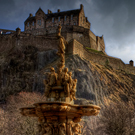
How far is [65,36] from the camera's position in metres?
74.2

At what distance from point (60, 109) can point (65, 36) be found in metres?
63.7

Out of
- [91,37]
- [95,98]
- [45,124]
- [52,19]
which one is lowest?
[45,124]

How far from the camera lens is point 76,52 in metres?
61.2

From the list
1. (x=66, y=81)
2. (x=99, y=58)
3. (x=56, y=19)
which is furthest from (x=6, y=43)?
(x=66, y=81)

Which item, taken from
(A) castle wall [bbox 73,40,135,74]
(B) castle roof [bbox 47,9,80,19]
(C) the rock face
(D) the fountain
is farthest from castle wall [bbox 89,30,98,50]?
(D) the fountain

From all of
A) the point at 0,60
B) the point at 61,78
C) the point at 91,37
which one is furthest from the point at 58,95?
the point at 91,37

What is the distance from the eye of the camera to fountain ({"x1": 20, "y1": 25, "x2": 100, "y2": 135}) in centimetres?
1146

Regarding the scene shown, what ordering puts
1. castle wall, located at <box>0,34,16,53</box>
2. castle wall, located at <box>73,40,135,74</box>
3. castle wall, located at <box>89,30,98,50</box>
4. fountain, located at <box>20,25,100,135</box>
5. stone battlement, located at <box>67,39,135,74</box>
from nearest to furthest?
fountain, located at <box>20,25,100,135</box>
stone battlement, located at <box>67,39,135,74</box>
castle wall, located at <box>73,40,135,74</box>
castle wall, located at <box>0,34,16,53</box>
castle wall, located at <box>89,30,98,50</box>

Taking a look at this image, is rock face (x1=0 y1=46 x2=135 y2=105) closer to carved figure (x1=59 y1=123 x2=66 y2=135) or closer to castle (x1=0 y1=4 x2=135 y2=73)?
castle (x1=0 y1=4 x2=135 y2=73)

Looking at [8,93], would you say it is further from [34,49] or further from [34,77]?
[34,49]

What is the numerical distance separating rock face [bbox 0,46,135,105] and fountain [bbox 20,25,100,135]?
3490 cm

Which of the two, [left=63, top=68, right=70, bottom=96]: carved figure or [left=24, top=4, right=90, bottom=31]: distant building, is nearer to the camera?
[left=63, top=68, right=70, bottom=96]: carved figure

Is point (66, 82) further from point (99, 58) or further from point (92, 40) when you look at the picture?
point (92, 40)

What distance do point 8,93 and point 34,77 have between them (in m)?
6.39
